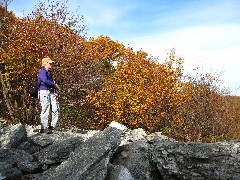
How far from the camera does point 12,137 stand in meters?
10.0

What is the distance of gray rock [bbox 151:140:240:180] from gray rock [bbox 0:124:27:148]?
433 cm

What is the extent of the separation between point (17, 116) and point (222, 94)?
52.4 ft

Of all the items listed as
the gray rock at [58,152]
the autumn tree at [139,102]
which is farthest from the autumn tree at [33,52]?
the gray rock at [58,152]

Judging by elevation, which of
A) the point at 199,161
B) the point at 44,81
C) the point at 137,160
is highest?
the point at 44,81

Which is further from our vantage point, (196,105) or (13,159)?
(196,105)

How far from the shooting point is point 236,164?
7043 millimetres

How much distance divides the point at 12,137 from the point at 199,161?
18.0 feet

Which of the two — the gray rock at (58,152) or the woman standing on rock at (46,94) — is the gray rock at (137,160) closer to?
the gray rock at (58,152)

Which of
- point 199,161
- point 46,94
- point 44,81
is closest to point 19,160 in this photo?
point 46,94

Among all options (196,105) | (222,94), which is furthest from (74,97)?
(222,94)

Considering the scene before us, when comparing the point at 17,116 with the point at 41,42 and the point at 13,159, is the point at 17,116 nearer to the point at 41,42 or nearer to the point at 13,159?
the point at 41,42

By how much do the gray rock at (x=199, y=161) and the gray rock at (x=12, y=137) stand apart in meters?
4.33

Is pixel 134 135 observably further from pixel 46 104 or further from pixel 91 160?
pixel 91 160

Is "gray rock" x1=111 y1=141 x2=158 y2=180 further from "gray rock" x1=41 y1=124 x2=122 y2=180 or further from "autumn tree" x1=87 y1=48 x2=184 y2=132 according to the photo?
"autumn tree" x1=87 y1=48 x2=184 y2=132
